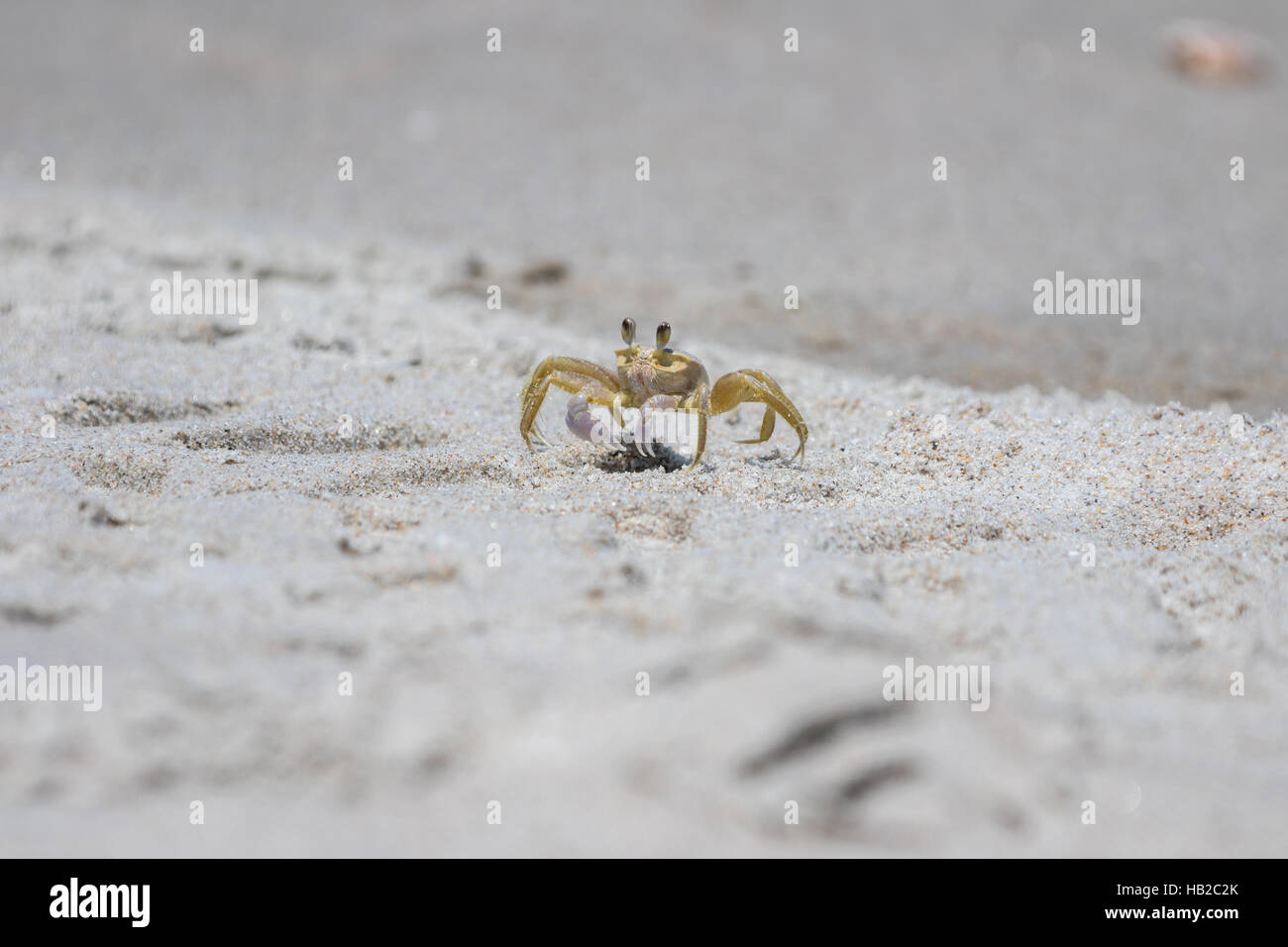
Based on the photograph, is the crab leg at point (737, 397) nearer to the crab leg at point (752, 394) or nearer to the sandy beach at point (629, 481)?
the crab leg at point (752, 394)

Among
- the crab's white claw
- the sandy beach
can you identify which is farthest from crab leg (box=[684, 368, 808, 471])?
the crab's white claw

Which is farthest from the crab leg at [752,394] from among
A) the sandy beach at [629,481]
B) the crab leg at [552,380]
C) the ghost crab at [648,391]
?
the crab leg at [552,380]

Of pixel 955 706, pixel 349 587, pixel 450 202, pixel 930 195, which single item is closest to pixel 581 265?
pixel 450 202

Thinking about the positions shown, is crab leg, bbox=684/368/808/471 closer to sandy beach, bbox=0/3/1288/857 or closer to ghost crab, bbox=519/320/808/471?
ghost crab, bbox=519/320/808/471

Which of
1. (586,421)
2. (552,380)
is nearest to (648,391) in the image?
(586,421)

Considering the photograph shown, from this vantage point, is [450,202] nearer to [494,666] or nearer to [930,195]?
[930,195]

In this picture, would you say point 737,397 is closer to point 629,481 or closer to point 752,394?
point 752,394
